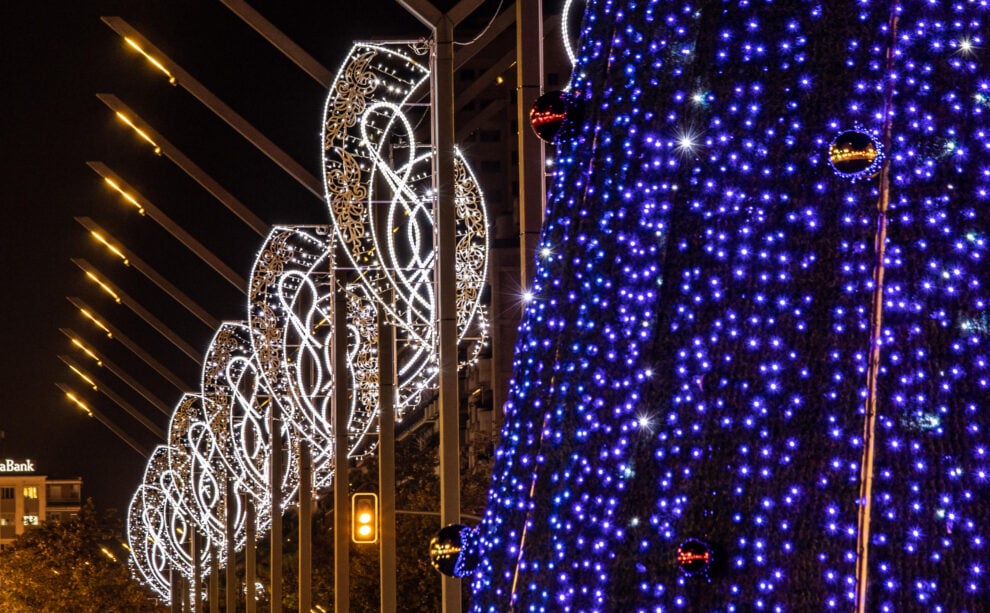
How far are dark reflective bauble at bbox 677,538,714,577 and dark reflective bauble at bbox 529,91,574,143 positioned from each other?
51.7 inches

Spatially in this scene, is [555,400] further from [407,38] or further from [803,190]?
[407,38]

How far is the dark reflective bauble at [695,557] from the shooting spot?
413 centimetres

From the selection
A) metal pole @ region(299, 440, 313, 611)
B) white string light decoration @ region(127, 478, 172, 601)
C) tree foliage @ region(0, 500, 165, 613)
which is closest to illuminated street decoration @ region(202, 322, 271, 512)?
metal pole @ region(299, 440, 313, 611)

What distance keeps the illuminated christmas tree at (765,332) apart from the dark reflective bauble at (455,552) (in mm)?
295

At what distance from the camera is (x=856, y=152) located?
13.7 feet

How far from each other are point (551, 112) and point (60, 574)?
64584mm

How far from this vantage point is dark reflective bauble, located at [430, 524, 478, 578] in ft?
16.5

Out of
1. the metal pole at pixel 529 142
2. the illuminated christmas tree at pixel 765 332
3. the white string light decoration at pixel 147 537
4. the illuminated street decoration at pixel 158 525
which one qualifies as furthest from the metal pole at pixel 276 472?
the white string light decoration at pixel 147 537

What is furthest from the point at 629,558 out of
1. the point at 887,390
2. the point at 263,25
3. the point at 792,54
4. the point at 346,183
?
the point at 263,25

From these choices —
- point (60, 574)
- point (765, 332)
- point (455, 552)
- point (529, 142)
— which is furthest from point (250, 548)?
point (765, 332)

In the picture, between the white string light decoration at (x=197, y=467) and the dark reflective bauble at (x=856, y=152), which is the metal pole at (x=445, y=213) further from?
the white string light decoration at (x=197, y=467)

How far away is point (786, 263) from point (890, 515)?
683mm

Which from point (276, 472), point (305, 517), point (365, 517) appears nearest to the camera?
point (365, 517)

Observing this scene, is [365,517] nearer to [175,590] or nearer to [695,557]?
[695,557]
